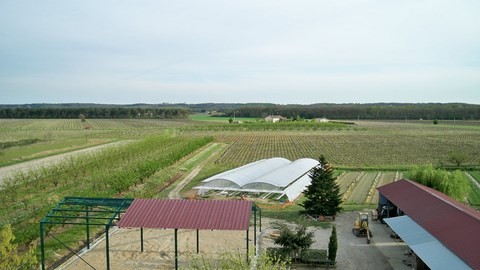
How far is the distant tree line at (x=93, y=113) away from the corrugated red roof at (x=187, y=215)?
542ft

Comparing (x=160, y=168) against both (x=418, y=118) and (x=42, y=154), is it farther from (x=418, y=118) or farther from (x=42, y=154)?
(x=418, y=118)

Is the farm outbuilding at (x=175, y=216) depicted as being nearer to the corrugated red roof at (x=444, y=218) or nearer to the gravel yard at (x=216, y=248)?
the gravel yard at (x=216, y=248)

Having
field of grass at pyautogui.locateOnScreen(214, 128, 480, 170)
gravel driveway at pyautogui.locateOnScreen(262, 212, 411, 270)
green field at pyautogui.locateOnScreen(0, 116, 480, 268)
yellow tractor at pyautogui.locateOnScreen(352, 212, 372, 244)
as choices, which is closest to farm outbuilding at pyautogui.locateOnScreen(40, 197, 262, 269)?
green field at pyautogui.locateOnScreen(0, 116, 480, 268)

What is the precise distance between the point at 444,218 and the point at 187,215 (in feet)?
37.8

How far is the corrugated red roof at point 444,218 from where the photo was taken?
15.4 metres

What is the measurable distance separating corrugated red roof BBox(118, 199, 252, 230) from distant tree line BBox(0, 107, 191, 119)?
165126 millimetres

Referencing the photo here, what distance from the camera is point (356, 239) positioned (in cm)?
2330

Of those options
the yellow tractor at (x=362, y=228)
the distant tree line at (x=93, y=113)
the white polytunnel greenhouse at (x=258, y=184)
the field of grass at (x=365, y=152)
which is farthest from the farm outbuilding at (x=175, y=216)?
the distant tree line at (x=93, y=113)

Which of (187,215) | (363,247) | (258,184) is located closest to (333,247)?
(363,247)

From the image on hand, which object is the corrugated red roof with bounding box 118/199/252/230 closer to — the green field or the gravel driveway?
the gravel driveway

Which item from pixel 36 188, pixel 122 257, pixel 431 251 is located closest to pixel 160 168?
pixel 36 188

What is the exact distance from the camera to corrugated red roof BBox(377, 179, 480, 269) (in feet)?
50.6

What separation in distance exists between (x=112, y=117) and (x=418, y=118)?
12660 cm

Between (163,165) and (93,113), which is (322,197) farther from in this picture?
(93,113)
